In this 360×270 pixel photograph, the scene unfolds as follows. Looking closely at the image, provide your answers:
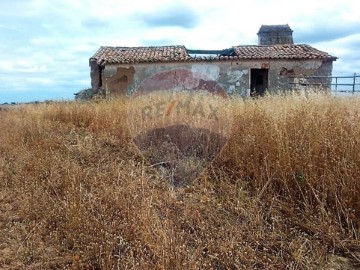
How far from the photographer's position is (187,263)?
2.13m

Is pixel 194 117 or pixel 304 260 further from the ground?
pixel 194 117

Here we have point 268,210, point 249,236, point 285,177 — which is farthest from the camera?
point 285,177

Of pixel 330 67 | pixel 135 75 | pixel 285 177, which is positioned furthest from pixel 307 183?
pixel 330 67

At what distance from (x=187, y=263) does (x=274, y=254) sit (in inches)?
29.1

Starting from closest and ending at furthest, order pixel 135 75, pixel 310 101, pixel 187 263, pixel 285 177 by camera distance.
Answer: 1. pixel 187 263
2. pixel 285 177
3. pixel 310 101
4. pixel 135 75

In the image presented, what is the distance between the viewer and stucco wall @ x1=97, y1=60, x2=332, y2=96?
16.3 metres

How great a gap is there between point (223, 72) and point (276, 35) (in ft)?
46.4

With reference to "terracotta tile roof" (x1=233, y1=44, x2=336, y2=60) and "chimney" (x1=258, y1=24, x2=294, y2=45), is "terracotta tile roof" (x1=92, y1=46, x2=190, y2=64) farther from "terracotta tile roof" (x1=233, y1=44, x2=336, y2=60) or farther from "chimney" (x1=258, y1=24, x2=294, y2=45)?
"chimney" (x1=258, y1=24, x2=294, y2=45)

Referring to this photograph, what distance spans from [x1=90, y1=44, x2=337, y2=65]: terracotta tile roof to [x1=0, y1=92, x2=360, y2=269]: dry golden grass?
1203 cm

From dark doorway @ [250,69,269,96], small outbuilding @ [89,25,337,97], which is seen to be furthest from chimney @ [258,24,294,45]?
dark doorway @ [250,69,269,96]

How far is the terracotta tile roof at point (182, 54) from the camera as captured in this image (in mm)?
16188

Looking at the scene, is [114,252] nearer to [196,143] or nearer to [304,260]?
[304,260]

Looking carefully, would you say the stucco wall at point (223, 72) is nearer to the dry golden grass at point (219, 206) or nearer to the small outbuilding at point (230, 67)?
the small outbuilding at point (230, 67)

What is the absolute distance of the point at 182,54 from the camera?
56.1ft
